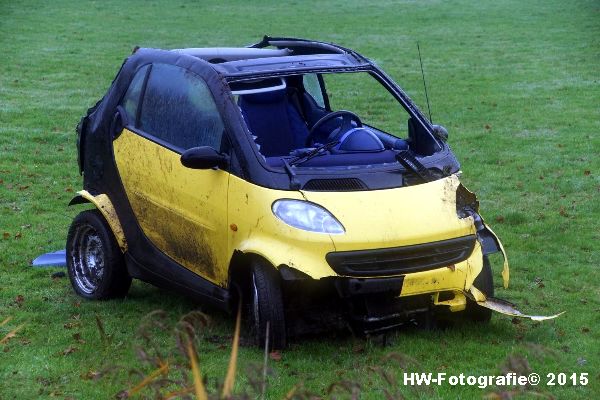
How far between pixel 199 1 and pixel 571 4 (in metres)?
12.0

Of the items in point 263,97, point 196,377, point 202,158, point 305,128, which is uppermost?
point 196,377

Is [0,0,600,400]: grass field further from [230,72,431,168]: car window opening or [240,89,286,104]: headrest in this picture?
[240,89,286,104]: headrest

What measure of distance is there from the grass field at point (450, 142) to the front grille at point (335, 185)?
979 mm

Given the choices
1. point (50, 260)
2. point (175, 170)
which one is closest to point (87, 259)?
point (50, 260)

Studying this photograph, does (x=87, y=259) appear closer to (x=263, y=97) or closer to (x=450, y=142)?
(x=263, y=97)

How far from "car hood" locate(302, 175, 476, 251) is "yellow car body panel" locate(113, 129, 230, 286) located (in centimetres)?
69

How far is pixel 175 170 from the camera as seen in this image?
24.9 ft

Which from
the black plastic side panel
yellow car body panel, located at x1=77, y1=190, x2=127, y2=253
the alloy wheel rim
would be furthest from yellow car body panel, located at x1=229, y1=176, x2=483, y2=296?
the alloy wheel rim

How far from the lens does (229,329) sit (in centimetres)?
764

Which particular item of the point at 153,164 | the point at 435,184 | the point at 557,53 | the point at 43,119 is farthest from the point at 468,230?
the point at 557,53

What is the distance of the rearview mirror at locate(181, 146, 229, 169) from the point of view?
715 cm

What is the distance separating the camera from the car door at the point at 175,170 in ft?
24.2

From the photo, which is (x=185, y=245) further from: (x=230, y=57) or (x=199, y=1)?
(x=199, y=1)

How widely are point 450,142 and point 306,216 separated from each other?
919cm
